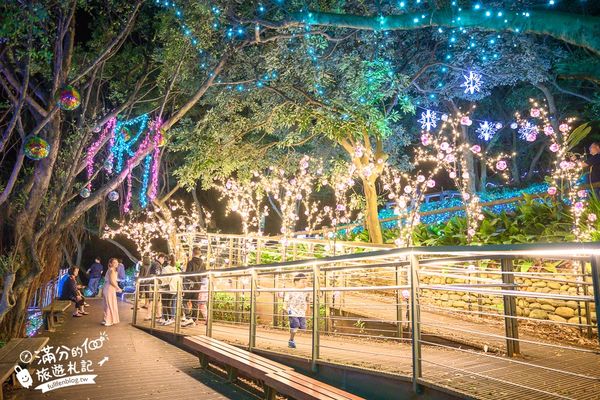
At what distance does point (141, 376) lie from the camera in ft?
17.3

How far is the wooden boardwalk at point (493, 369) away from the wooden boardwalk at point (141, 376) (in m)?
1.00

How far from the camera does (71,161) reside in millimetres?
8609

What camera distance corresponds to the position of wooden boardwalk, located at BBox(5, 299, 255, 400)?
456 centimetres

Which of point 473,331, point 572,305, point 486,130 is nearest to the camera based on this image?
point 473,331

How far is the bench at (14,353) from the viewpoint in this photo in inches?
171

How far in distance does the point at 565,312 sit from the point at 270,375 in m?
5.50

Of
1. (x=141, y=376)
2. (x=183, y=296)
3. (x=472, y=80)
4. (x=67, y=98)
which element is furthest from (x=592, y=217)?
(x=67, y=98)

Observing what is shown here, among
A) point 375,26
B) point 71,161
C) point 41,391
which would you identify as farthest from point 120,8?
point 41,391

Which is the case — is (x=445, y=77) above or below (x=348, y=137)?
above

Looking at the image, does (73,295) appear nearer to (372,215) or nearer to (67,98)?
(67,98)

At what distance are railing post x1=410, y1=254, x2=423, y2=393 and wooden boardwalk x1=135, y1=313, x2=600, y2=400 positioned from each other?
92 mm

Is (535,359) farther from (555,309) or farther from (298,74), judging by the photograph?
(298,74)

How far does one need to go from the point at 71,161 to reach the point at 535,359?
330 inches

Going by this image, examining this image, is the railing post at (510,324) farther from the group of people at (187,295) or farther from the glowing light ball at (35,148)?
the glowing light ball at (35,148)
